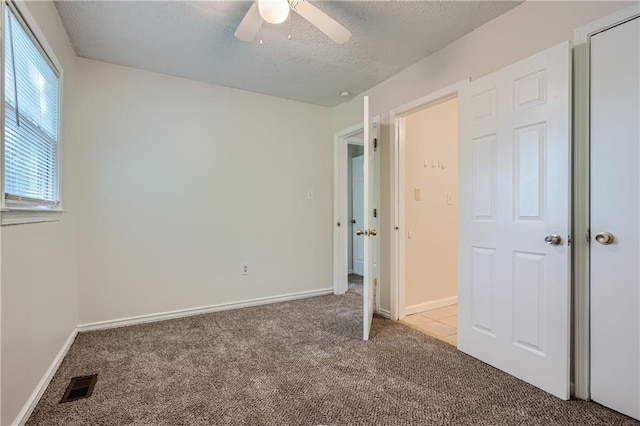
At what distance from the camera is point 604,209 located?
65.2 inches

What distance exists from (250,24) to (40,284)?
6.34 ft

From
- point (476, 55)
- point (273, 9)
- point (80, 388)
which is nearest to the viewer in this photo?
point (273, 9)

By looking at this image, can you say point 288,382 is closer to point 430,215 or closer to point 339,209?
point 430,215

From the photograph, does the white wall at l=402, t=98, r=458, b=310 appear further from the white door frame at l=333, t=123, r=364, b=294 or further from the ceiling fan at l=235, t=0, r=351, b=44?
the ceiling fan at l=235, t=0, r=351, b=44

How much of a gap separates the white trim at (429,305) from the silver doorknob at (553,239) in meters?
1.63

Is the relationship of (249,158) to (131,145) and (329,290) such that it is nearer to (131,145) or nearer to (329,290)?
(131,145)

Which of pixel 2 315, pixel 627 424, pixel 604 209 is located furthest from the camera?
pixel 604 209

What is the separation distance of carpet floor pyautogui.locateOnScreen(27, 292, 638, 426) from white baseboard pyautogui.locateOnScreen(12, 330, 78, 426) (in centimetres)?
3

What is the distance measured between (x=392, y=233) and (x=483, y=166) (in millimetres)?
1113

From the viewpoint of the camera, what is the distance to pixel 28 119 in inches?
70.2

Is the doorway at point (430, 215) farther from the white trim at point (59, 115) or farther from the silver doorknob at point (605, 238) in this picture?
the white trim at point (59, 115)

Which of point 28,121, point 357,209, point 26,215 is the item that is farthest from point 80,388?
point 357,209

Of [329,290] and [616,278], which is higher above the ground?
[616,278]

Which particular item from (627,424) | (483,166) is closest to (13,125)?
(483,166)
